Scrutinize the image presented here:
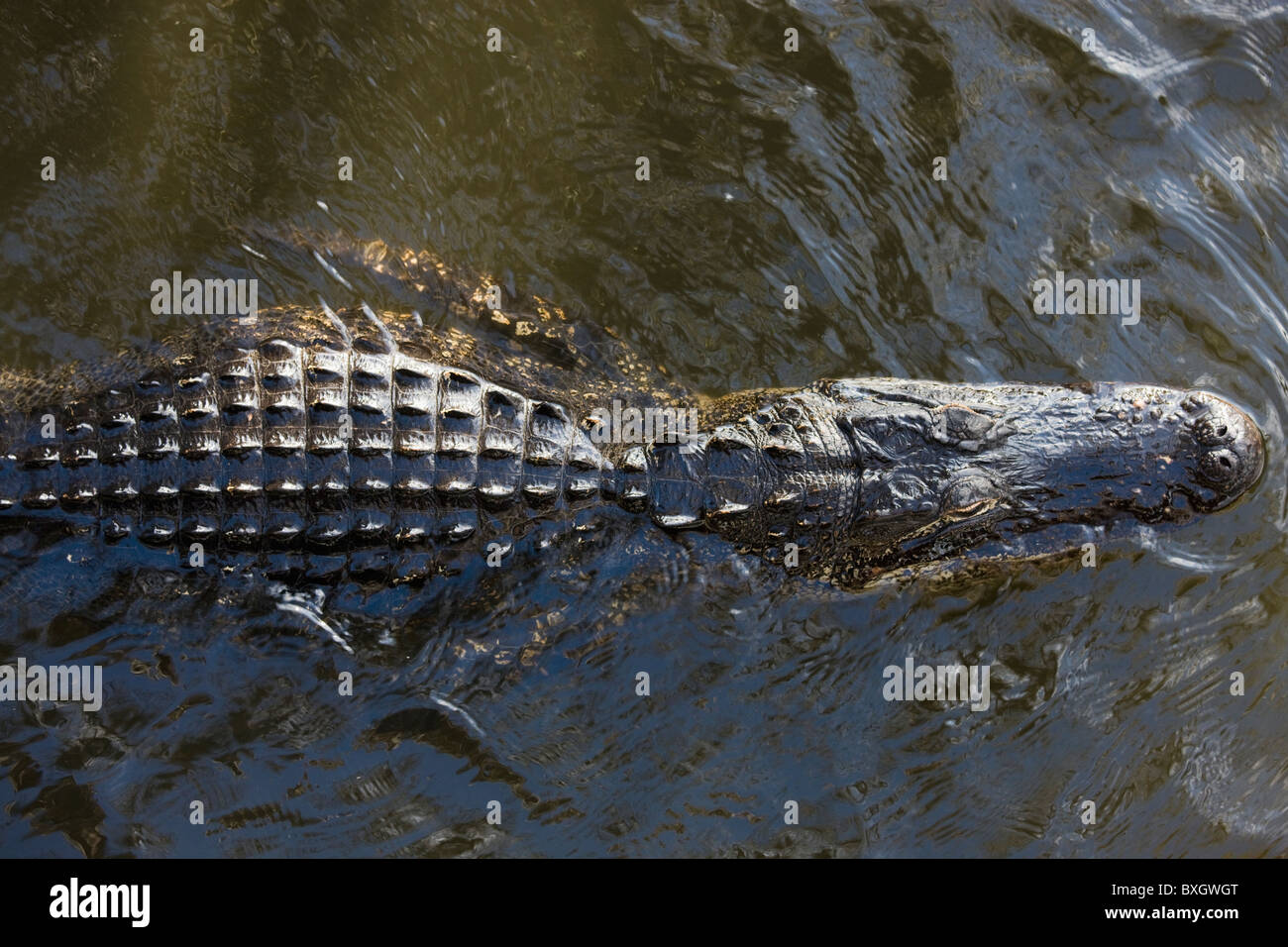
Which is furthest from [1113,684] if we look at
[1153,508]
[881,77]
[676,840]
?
[881,77]

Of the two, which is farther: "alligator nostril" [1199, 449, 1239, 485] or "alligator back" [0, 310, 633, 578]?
"alligator nostril" [1199, 449, 1239, 485]

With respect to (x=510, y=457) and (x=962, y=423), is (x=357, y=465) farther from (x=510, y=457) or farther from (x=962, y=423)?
(x=962, y=423)

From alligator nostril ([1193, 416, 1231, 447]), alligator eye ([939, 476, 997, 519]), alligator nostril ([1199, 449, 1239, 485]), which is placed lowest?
alligator eye ([939, 476, 997, 519])

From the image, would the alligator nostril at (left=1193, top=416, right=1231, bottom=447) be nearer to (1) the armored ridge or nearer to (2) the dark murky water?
(2) the dark murky water

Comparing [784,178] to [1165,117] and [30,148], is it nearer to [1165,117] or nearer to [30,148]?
[1165,117]

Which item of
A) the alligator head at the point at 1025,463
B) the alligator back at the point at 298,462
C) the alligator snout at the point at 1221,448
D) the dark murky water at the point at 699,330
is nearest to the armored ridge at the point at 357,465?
the alligator back at the point at 298,462

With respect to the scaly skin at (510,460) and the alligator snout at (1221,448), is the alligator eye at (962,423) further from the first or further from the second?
the alligator snout at (1221,448)

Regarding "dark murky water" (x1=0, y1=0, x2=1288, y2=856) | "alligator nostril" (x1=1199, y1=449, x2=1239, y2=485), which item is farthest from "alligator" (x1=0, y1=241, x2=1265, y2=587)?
"dark murky water" (x1=0, y1=0, x2=1288, y2=856)
